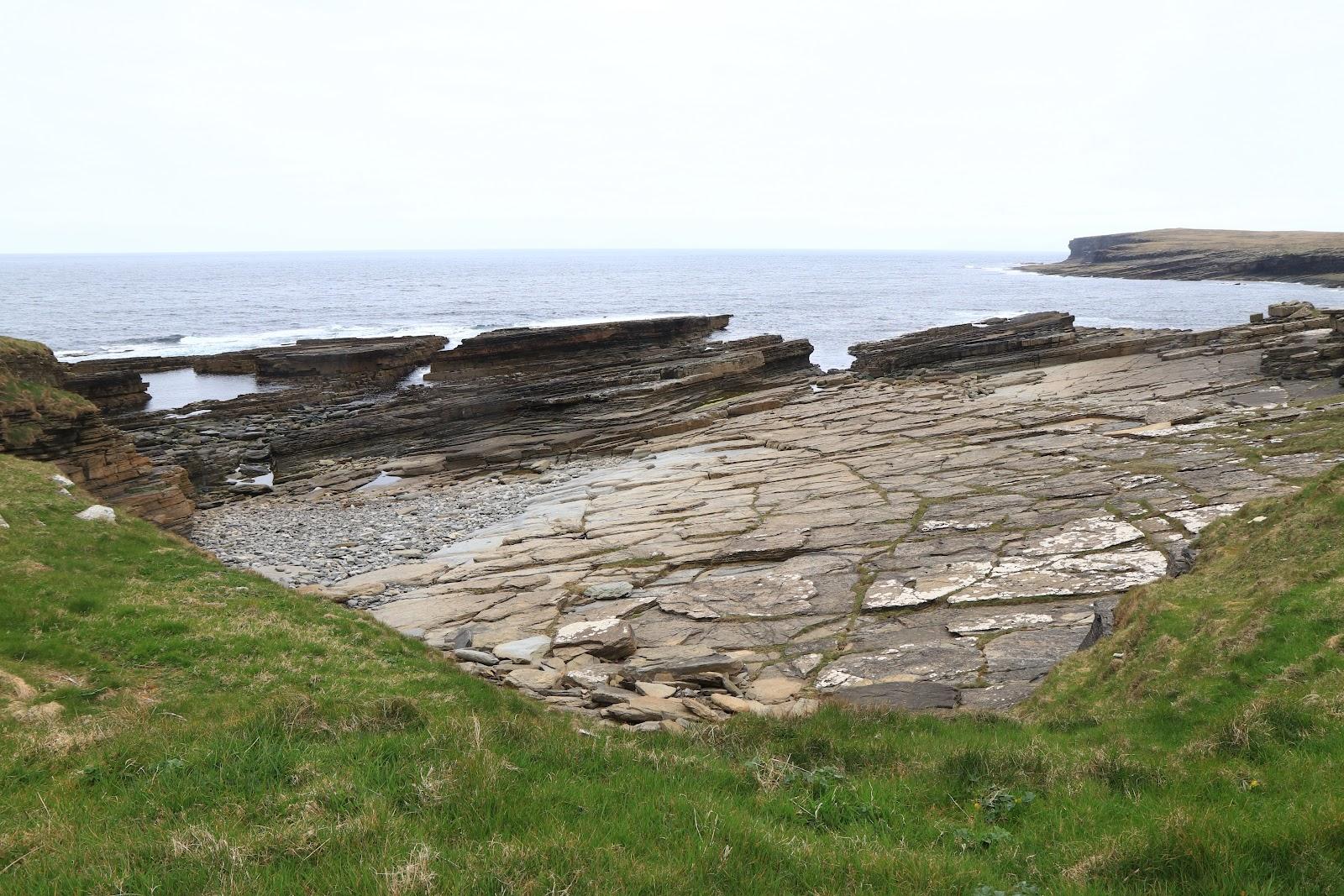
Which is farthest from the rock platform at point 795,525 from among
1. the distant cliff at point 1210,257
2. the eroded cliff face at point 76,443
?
the distant cliff at point 1210,257

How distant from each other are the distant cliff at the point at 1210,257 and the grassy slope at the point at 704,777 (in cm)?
11252

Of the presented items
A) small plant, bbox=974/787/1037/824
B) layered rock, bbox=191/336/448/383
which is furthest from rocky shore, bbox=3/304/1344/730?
layered rock, bbox=191/336/448/383

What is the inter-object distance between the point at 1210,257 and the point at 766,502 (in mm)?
137590

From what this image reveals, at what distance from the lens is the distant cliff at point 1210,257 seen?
10719cm

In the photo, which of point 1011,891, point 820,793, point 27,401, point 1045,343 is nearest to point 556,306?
point 1045,343

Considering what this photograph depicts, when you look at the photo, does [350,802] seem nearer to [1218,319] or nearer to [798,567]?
[798,567]

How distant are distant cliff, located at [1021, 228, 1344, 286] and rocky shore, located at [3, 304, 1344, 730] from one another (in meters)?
90.8

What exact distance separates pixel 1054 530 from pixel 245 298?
137 metres

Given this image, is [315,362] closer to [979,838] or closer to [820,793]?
[820,793]

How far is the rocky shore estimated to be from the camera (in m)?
10.9

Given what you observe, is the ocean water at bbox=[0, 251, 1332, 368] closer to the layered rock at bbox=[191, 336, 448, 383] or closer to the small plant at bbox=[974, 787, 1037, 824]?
the layered rock at bbox=[191, 336, 448, 383]

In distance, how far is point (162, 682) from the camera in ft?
27.4

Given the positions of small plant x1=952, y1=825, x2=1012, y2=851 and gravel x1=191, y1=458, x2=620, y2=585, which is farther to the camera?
gravel x1=191, y1=458, x2=620, y2=585

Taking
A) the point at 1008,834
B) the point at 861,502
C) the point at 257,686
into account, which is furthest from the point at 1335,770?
the point at 861,502
